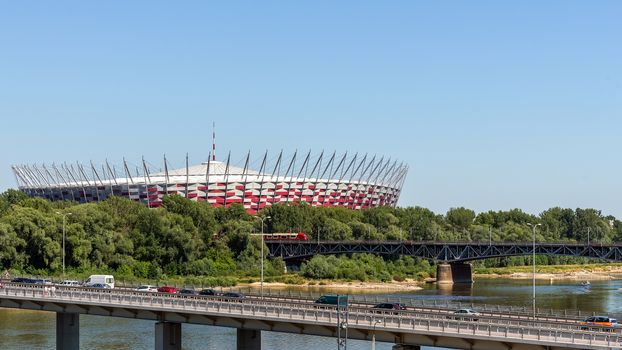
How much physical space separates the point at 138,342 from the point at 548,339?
50.3 metres

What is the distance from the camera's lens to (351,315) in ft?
227

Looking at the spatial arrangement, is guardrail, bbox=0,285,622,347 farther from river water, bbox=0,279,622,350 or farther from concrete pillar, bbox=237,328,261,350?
river water, bbox=0,279,622,350

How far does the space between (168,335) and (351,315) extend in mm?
19989

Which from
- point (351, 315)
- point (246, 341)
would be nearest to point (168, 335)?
point (246, 341)

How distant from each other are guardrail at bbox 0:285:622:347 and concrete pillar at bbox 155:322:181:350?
6.96ft

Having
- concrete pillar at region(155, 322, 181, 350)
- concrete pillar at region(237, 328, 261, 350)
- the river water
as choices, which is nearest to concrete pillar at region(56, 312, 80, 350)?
the river water

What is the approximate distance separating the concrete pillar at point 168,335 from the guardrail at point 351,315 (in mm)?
2122

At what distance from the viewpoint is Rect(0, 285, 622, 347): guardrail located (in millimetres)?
60625

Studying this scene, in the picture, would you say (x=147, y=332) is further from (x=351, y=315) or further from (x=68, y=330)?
(x=351, y=315)

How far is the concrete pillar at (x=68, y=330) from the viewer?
90.3 metres

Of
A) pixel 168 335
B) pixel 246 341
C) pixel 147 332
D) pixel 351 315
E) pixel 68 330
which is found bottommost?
pixel 147 332

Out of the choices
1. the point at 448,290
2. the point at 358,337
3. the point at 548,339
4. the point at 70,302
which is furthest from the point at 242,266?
the point at 548,339

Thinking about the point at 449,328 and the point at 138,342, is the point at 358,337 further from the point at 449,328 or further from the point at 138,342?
the point at 138,342

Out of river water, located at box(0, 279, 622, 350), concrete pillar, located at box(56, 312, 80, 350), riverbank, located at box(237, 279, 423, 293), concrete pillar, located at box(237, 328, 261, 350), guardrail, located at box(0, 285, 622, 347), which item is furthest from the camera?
riverbank, located at box(237, 279, 423, 293)
